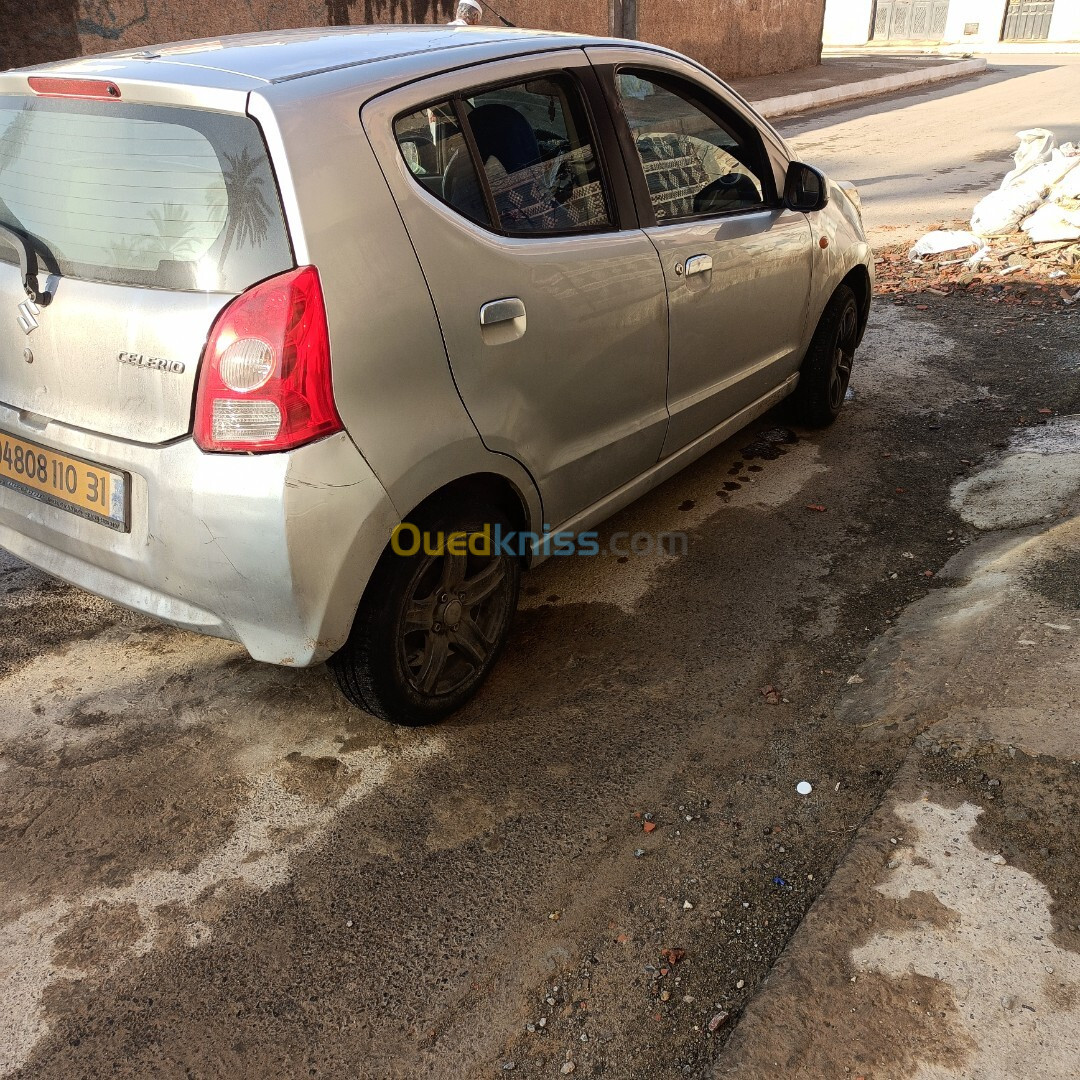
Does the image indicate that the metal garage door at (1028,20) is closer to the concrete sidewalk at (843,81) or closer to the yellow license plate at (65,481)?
the concrete sidewalk at (843,81)

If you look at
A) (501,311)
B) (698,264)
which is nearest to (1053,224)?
(698,264)

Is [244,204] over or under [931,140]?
over

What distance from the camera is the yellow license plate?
2.43m

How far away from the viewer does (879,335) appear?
6.28 m

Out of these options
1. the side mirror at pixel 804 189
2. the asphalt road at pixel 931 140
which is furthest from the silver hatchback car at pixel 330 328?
the asphalt road at pixel 931 140

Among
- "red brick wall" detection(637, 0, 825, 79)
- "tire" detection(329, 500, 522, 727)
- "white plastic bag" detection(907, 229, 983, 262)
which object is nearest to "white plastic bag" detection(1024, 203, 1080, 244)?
"white plastic bag" detection(907, 229, 983, 262)

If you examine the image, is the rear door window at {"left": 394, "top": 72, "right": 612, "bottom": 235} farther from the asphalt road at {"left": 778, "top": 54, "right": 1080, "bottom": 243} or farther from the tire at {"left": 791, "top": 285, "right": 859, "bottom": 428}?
the asphalt road at {"left": 778, "top": 54, "right": 1080, "bottom": 243}

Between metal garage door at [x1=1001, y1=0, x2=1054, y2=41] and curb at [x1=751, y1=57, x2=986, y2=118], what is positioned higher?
metal garage door at [x1=1001, y1=0, x2=1054, y2=41]

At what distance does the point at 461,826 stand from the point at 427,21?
→ 44.4 ft

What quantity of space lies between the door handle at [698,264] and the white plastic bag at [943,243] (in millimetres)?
4965

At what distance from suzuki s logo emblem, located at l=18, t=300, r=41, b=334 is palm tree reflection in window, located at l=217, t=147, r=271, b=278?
59 centimetres

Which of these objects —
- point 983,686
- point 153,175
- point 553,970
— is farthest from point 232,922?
point 983,686

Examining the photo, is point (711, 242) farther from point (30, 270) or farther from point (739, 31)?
point (739, 31)

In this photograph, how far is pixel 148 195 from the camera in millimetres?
2309
